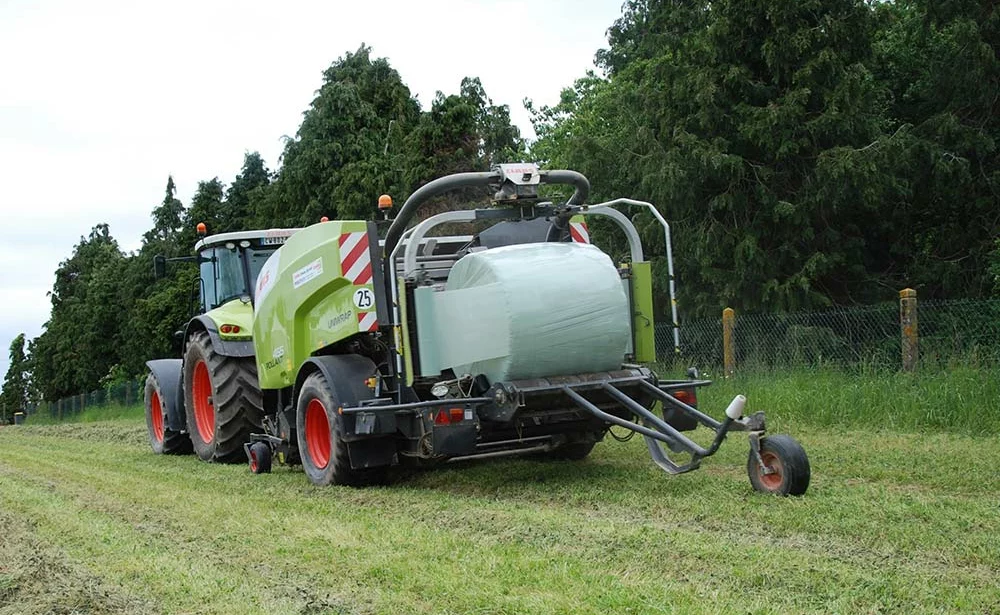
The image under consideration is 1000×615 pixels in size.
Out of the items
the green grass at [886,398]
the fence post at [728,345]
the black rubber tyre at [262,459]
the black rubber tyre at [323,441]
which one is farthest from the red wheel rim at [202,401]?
the fence post at [728,345]

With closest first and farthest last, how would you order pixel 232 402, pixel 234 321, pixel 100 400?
pixel 232 402 → pixel 234 321 → pixel 100 400

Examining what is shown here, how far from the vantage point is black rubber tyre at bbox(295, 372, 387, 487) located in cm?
839

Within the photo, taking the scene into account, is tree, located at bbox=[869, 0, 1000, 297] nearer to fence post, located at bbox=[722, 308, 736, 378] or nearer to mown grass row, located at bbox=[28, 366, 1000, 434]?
fence post, located at bbox=[722, 308, 736, 378]

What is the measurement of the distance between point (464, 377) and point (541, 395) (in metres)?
0.64

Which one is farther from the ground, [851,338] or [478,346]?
[478,346]

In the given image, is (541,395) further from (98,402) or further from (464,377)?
(98,402)

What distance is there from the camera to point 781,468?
259 inches

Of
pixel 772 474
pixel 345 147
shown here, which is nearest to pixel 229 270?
pixel 772 474

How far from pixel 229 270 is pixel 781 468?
7517 mm

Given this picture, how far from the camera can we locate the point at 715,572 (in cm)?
464

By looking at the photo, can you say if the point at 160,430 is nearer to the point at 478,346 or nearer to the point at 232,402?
the point at 232,402

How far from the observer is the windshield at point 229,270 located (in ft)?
39.8

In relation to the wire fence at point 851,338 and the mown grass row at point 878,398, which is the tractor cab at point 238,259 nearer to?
the mown grass row at point 878,398

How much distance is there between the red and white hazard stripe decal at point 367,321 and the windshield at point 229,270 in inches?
166
